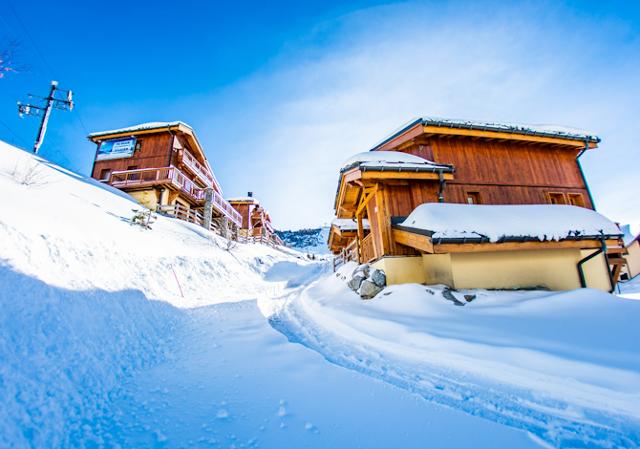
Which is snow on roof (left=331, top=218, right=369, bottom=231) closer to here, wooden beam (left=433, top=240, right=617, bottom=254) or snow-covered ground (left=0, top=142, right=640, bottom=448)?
wooden beam (left=433, top=240, right=617, bottom=254)

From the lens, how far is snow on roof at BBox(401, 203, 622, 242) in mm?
7328

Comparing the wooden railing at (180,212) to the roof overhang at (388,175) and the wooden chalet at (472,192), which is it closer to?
the wooden chalet at (472,192)

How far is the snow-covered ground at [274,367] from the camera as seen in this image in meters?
2.24

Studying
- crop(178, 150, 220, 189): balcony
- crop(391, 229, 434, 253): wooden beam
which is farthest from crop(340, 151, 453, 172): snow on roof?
crop(178, 150, 220, 189): balcony

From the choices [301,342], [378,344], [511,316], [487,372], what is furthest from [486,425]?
[511,316]

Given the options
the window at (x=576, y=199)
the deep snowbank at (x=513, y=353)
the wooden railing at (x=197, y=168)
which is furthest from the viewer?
the wooden railing at (x=197, y=168)

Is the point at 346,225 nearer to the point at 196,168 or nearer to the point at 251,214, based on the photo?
the point at 196,168

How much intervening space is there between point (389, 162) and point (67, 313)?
9195mm

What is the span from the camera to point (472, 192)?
1073cm

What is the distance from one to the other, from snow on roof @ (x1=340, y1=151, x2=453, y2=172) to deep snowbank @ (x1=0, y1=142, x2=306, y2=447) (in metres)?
7.38

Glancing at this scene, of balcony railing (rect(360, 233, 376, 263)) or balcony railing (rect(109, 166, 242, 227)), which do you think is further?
balcony railing (rect(109, 166, 242, 227))

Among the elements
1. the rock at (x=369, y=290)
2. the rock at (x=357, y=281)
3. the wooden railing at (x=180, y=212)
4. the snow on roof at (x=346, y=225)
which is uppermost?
the wooden railing at (x=180, y=212)

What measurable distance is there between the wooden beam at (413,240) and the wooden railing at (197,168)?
67.4ft

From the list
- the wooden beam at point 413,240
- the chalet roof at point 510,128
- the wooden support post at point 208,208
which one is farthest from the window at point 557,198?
the wooden support post at point 208,208
